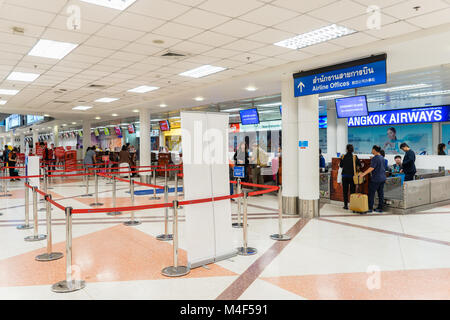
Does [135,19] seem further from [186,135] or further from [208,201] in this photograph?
[208,201]

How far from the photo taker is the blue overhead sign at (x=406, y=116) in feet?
49.3

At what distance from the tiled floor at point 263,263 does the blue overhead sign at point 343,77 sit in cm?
283

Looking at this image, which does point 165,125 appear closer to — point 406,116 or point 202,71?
point 202,71

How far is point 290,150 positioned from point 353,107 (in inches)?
117

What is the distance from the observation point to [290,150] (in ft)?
26.5

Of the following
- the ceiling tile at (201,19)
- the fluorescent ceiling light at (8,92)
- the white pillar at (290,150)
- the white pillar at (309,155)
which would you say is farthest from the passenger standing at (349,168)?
the fluorescent ceiling light at (8,92)

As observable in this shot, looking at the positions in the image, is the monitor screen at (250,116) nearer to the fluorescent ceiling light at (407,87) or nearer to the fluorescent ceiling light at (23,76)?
the fluorescent ceiling light at (407,87)

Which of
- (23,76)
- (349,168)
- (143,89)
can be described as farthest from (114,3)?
(349,168)

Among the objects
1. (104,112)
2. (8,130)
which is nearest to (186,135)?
(104,112)

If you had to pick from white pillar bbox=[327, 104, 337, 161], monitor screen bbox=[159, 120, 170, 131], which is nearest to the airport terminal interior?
white pillar bbox=[327, 104, 337, 161]

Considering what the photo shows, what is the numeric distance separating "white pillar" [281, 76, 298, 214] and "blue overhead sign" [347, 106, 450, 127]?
10.1 metres

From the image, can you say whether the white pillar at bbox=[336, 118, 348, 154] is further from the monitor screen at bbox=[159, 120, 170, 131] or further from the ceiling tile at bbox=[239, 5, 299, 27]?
the ceiling tile at bbox=[239, 5, 299, 27]

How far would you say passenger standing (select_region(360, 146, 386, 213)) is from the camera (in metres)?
7.90
